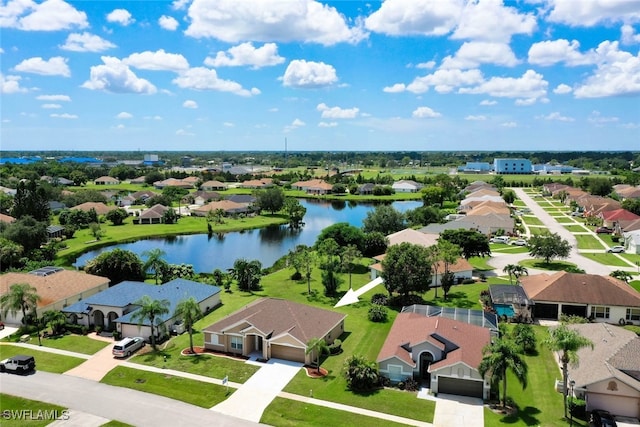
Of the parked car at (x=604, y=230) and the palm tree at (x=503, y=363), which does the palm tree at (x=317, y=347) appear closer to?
the palm tree at (x=503, y=363)

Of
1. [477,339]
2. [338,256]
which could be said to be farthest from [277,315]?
[338,256]

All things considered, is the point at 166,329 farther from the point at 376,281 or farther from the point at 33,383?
the point at 376,281

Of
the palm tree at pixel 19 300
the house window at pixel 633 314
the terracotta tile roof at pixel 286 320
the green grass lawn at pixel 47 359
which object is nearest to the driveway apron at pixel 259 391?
the terracotta tile roof at pixel 286 320

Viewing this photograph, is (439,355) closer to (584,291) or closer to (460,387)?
(460,387)

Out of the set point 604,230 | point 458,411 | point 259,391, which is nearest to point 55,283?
point 259,391

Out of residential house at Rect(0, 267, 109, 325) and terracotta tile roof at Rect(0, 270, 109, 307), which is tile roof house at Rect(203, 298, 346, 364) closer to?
residential house at Rect(0, 267, 109, 325)

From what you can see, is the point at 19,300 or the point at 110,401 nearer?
the point at 110,401
